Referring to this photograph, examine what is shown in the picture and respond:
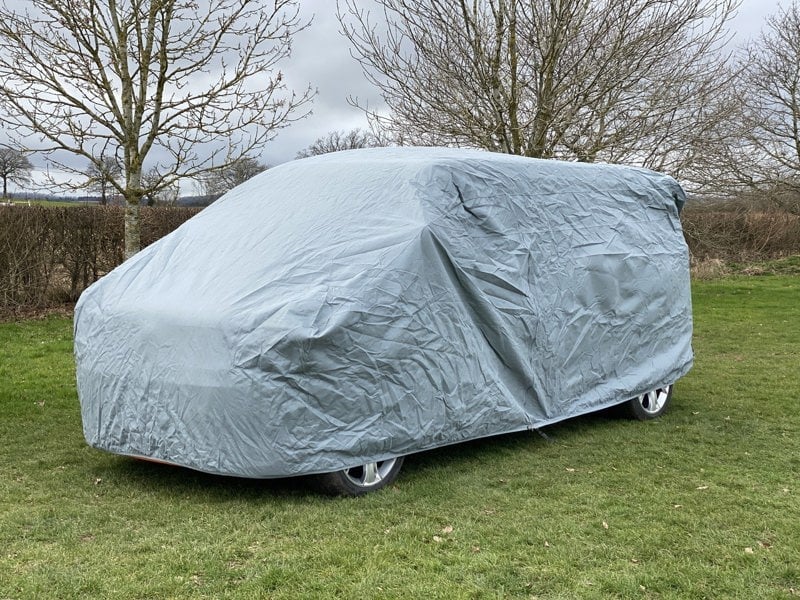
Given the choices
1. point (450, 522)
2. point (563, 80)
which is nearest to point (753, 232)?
point (563, 80)

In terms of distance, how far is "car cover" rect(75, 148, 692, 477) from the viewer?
4.30 m

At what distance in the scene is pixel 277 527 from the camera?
4086 mm

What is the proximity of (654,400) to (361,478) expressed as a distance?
3.08m

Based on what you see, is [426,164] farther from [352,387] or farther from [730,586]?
[730,586]

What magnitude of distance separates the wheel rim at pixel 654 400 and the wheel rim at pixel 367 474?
8.75ft

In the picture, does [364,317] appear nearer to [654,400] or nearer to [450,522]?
[450,522]

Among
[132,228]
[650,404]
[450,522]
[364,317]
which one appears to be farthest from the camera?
[132,228]

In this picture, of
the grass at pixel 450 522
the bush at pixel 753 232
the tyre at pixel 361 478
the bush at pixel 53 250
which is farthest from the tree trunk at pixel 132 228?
the bush at pixel 753 232

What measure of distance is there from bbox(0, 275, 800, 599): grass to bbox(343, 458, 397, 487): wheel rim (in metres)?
0.09

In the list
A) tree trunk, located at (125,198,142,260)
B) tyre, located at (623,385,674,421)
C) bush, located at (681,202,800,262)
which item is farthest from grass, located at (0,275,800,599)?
bush, located at (681,202,800,262)

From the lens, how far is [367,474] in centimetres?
462

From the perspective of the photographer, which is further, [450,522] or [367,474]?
[367,474]

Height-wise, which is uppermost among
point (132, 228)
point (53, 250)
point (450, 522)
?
point (132, 228)

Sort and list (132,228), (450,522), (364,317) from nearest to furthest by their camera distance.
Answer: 1. (450,522)
2. (364,317)
3. (132,228)
